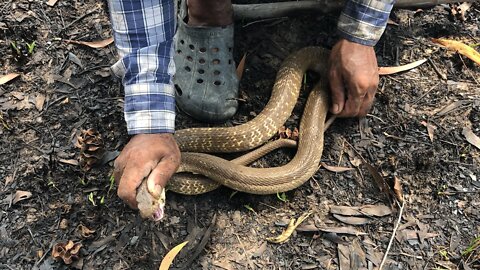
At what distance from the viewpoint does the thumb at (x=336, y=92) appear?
11.6 ft

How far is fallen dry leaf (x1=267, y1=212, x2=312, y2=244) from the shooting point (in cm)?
320

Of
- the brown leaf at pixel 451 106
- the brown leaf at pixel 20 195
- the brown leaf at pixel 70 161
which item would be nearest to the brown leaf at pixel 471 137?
the brown leaf at pixel 451 106

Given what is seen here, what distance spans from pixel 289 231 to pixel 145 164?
110cm

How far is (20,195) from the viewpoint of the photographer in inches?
131

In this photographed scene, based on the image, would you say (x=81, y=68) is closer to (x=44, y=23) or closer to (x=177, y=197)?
(x=44, y=23)

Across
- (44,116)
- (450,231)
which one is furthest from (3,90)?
(450,231)

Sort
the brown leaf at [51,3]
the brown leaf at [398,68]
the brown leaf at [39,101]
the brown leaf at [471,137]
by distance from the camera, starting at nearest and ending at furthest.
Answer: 1. the brown leaf at [471,137]
2. the brown leaf at [39,101]
3. the brown leaf at [398,68]
4. the brown leaf at [51,3]

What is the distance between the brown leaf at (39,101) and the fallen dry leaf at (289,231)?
6.40 ft

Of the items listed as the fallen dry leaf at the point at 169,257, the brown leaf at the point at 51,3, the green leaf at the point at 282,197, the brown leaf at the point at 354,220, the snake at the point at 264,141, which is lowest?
the fallen dry leaf at the point at 169,257

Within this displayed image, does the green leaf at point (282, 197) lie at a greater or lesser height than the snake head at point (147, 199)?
lesser

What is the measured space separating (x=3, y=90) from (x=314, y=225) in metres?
2.51

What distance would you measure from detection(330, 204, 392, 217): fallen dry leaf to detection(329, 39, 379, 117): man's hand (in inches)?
26.9

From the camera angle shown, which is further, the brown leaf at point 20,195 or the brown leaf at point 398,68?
the brown leaf at point 398,68

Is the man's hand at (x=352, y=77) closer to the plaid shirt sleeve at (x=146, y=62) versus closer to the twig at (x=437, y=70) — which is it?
the twig at (x=437, y=70)
